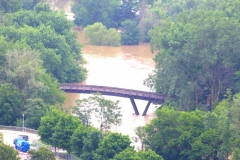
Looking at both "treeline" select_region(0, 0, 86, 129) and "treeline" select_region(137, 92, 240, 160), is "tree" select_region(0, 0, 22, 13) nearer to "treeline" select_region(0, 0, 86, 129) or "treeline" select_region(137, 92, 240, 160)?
"treeline" select_region(0, 0, 86, 129)

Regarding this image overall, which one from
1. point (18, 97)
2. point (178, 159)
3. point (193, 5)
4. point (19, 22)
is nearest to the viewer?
point (178, 159)

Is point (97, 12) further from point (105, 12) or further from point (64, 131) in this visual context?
point (64, 131)

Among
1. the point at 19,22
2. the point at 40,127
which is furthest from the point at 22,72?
the point at 19,22

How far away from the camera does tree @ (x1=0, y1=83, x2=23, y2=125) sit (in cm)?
7256

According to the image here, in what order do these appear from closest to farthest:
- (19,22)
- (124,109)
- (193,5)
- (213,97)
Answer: (213,97) → (124,109) → (19,22) → (193,5)

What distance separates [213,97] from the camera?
7881cm

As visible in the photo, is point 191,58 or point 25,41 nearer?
point 191,58

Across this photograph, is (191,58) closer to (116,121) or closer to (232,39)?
(232,39)

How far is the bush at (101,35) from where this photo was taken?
4456 inches

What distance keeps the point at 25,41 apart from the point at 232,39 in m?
19.0

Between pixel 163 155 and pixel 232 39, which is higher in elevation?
pixel 232 39

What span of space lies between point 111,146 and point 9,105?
513 inches

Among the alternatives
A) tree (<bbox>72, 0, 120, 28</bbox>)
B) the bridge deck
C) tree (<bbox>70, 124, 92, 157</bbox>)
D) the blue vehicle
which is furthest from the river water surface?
the blue vehicle

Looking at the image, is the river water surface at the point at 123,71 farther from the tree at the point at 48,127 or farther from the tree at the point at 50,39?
the tree at the point at 48,127
